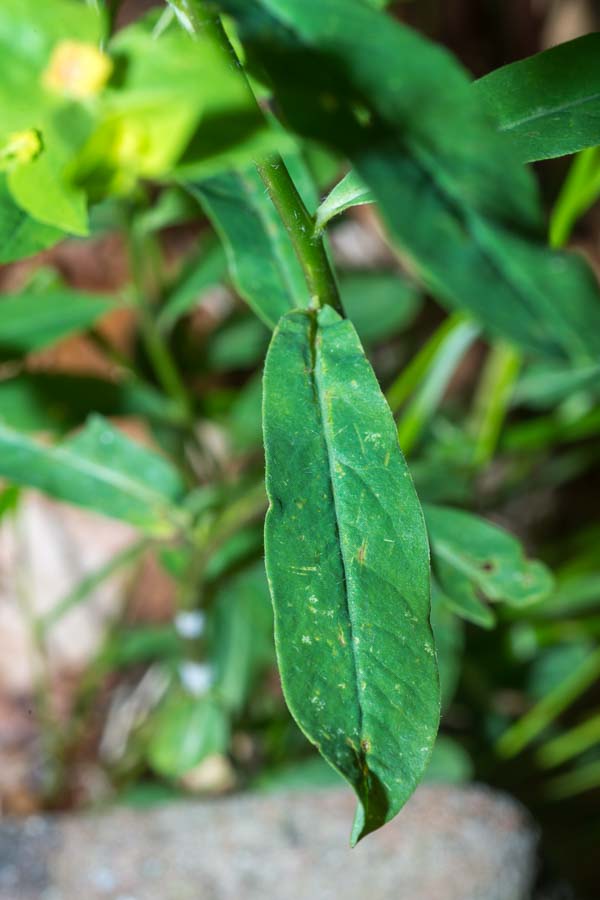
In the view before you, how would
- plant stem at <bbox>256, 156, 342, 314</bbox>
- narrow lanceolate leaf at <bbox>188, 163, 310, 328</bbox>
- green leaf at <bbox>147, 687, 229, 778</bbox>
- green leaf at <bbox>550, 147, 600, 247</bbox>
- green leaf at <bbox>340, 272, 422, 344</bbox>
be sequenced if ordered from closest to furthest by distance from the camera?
plant stem at <bbox>256, 156, 342, 314</bbox> < narrow lanceolate leaf at <bbox>188, 163, 310, 328</bbox> < green leaf at <bbox>550, 147, 600, 247</bbox> < green leaf at <bbox>147, 687, 229, 778</bbox> < green leaf at <bbox>340, 272, 422, 344</bbox>

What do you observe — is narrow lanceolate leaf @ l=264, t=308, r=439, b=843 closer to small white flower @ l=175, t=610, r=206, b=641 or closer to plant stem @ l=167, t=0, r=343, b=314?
plant stem @ l=167, t=0, r=343, b=314

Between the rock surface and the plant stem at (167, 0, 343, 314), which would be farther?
the rock surface

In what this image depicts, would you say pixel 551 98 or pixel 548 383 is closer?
pixel 551 98

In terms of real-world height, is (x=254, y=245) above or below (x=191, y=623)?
above

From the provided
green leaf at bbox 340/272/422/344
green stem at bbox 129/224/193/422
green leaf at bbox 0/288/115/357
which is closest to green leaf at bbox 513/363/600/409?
green leaf at bbox 340/272/422/344

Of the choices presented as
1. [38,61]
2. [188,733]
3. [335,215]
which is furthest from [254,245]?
[188,733]

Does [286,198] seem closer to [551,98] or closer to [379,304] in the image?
[551,98]
